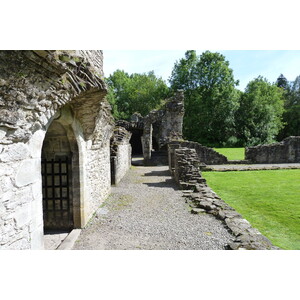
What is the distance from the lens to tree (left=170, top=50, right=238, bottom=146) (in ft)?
107

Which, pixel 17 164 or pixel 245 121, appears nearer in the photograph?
pixel 17 164

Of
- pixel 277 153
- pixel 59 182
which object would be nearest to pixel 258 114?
pixel 277 153

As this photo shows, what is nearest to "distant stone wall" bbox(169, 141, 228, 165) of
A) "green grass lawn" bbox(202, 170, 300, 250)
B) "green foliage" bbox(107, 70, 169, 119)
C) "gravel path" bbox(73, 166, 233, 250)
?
"green grass lawn" bbox(202, 170, 300, 250)

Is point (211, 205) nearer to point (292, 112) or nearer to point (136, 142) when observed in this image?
point (136, 142)

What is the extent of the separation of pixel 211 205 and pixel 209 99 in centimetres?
2876

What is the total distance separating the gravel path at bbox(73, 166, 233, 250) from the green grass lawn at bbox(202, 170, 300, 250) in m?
1.19

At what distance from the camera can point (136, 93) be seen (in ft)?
144

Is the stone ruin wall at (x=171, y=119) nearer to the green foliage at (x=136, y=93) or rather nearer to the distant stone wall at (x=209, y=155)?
the distant stone wall at (x=209, y=155)

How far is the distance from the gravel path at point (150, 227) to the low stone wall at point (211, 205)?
23cm

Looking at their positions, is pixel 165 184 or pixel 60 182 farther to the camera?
pixel 165 184

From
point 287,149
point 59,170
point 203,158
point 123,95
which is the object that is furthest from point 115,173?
point 123,95

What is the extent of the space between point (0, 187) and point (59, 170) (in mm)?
3041

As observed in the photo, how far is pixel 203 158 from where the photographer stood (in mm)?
19312
